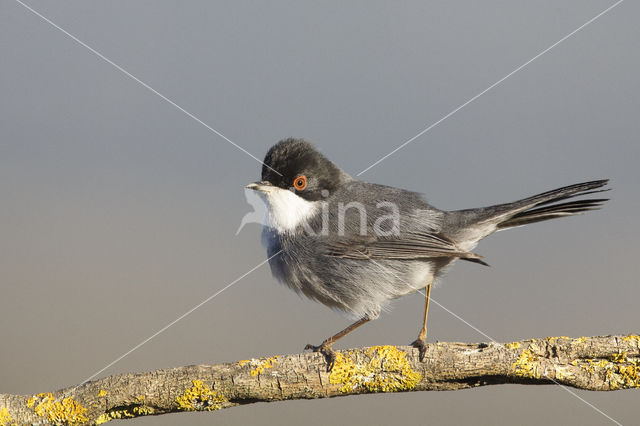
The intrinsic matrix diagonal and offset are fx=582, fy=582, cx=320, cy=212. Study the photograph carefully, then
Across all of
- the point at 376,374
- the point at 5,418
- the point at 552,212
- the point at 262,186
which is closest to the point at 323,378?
the point at 376,374

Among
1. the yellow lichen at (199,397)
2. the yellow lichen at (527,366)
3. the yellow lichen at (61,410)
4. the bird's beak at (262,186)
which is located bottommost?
the yellow lichen at (61,410)

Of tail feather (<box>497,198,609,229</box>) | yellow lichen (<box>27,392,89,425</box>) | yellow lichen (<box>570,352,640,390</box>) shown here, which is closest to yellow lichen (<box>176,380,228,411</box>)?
yellow lichen (<box>27,392,89,425</box>)

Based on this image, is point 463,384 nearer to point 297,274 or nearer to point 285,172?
point 297,274

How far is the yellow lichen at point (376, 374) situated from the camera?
11.7 feet

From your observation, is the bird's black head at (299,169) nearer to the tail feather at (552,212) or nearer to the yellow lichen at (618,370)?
the tail feather at (552,212)

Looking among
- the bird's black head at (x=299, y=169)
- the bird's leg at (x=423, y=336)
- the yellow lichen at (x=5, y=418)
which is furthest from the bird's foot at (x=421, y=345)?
the yellow lichen at (x=5, y=418)

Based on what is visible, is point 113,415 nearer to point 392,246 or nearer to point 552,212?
point 392,246

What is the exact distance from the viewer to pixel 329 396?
3.62 metres

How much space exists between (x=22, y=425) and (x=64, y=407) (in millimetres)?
271

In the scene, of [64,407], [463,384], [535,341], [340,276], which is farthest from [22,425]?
[535,341]

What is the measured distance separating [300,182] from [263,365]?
5.60 feet

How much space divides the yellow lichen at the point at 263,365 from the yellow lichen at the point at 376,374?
0.37m

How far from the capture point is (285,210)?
4711 millimetres

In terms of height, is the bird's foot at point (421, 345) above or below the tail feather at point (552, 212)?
below
